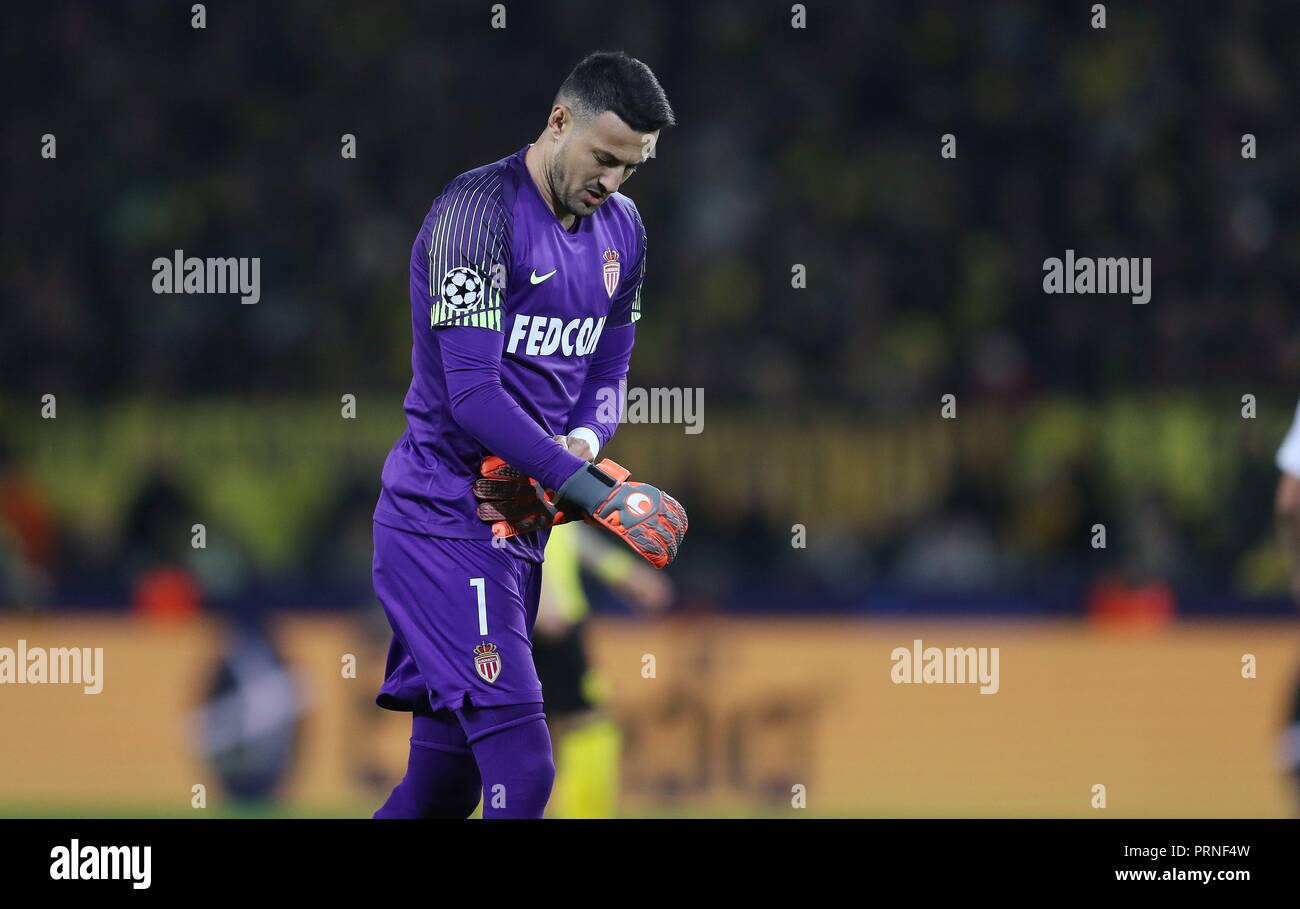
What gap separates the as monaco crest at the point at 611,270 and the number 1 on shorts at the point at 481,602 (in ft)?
2.63

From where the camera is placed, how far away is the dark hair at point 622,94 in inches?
164

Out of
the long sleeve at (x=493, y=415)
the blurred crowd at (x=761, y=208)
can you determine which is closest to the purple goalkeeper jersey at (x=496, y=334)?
the long sleeve at (x=493, y=415)

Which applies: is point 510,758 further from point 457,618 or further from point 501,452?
point 501,452

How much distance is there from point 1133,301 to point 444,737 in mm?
7539

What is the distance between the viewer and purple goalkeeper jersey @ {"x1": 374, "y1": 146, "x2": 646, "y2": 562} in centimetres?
417

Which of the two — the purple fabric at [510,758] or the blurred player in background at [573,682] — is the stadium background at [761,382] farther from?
the purple fabric at [510,758]

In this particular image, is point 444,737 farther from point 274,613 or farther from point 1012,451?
point 1012,451

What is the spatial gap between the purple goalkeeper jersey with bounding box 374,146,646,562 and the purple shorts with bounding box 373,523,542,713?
0.05 meters

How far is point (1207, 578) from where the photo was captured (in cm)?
935

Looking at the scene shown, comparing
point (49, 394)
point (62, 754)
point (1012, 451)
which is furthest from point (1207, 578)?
point (49, 394)

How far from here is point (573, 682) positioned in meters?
7.97

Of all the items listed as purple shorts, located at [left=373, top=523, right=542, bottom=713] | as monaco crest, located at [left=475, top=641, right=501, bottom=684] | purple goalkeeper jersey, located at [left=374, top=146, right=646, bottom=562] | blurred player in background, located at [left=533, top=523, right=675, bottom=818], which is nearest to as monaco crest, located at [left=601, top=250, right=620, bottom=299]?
purple goalkeeper jersey, located at [left=374, top=146, right=646, bottom=562]

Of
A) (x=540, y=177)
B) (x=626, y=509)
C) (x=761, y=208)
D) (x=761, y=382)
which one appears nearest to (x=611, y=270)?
(x=540, y=177)

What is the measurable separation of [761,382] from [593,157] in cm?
627
